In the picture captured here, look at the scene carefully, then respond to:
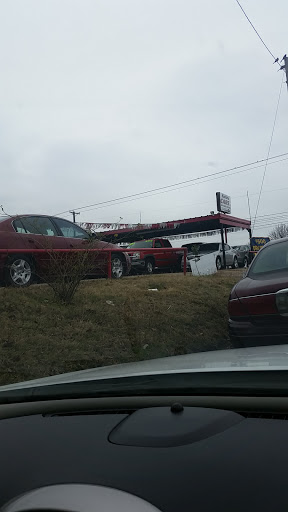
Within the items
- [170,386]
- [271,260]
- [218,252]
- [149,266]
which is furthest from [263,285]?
[218,252]

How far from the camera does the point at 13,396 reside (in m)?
2.45

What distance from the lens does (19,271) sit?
308 inches

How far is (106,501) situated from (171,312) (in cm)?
667

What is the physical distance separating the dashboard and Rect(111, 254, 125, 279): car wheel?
8375 mm

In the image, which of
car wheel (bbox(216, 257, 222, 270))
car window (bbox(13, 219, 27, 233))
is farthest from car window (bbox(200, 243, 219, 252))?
car window (bbox(13, 219, 27, 233))

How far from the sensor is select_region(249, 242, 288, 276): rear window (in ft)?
18.4

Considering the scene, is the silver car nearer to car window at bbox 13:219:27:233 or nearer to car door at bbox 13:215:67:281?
car door at bbox 13:215:67:281

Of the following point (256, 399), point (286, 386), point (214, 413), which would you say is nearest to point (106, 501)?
point (214, 413)

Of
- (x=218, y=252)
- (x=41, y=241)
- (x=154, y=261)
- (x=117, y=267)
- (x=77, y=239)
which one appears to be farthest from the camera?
(x=218, y=252)

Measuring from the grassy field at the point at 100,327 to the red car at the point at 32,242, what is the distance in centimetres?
38

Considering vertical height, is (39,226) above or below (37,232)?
above

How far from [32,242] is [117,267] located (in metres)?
2.61

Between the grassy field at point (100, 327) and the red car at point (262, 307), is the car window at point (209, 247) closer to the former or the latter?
the grassy field at point (100, 327)

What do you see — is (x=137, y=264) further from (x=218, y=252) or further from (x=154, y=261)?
(x=218, y=252)
